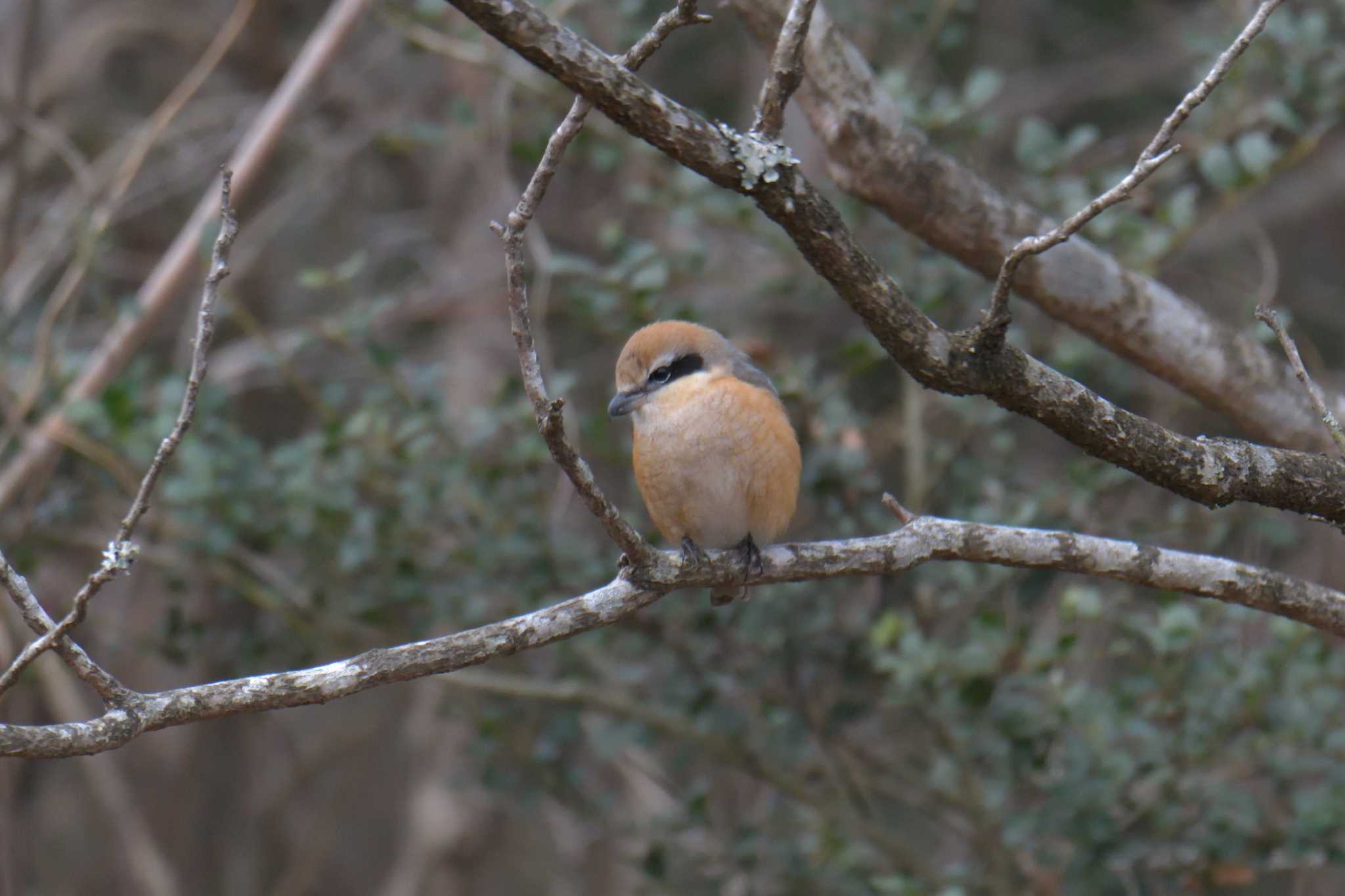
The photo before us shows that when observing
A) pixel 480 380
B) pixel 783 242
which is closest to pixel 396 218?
pixel 480 380

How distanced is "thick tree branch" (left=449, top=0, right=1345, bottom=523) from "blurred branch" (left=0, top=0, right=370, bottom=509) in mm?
2425

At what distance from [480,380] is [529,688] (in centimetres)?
213

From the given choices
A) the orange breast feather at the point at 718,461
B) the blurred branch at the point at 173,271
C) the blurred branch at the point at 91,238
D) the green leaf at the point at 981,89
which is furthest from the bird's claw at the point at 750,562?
the blurred branch at the point at 91,238

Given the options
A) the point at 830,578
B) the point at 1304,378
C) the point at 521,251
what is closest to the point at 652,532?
the point at 830,578

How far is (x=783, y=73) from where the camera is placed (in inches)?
83.5

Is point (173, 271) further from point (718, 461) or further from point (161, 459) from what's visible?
point (161, 459)

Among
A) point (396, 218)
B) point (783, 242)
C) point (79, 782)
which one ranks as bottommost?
point (783, 242)

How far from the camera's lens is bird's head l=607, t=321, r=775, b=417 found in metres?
3.40

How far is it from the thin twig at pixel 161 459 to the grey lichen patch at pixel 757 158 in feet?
2.64

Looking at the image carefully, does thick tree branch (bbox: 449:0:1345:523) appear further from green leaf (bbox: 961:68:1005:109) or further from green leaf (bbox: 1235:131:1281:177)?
green leaf (bbox: 961:68:1005:109)

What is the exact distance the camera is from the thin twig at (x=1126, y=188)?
1.97 meters

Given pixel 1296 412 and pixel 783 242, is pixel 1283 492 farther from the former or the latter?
pixel 783 242

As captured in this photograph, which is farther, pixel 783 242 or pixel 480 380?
pixel 480 380

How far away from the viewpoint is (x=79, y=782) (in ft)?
21.1
